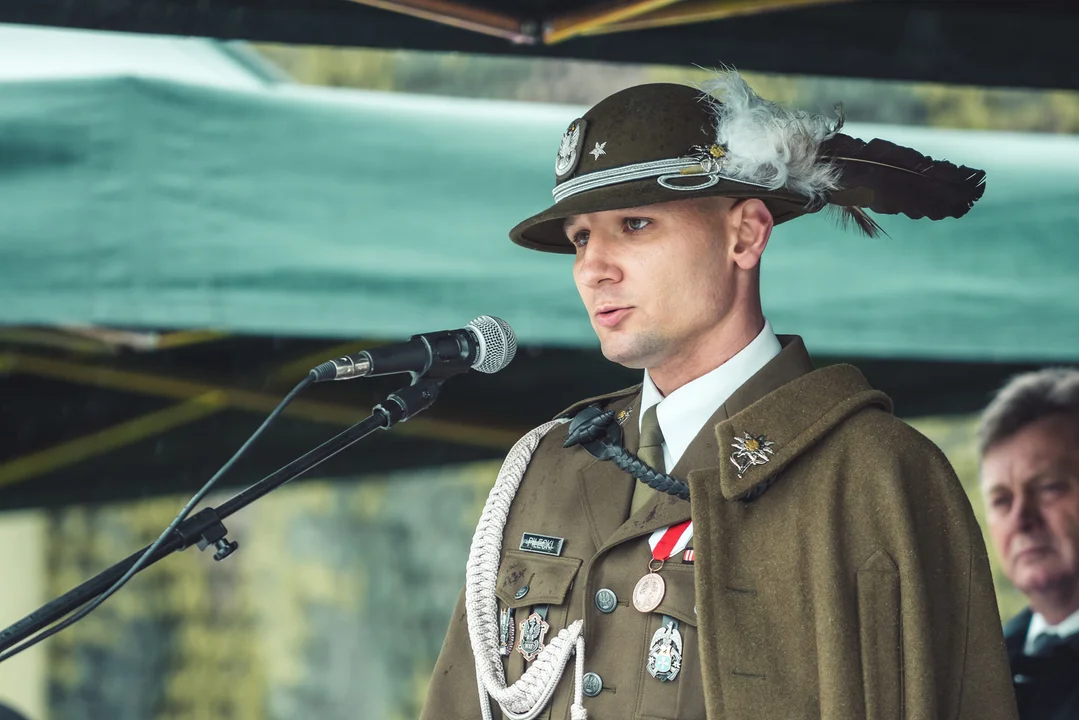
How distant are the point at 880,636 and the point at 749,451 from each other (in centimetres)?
31

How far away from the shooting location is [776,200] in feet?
7.30

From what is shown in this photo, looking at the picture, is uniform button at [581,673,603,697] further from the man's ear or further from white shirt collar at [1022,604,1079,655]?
white shirt collar at [1022,604,1079,655]

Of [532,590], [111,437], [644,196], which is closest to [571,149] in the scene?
[644,196]

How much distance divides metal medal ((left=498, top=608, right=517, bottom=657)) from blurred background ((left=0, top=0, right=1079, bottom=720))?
954 millimetres

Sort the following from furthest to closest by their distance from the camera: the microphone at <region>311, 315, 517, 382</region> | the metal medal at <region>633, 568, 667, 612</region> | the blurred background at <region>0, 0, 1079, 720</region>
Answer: the blurred background at <region>0, 0, 1079, 720</region>
the metal medal at <region>633, 568, 667, 612</region>
the microphone at <region>311, 315, 517, 382</region>

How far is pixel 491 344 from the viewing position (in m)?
2.04

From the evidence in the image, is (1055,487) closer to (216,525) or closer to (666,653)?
(666,653)

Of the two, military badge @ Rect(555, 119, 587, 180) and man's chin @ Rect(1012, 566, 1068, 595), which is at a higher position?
military badge @ Rect(555, 119, 587, 180)

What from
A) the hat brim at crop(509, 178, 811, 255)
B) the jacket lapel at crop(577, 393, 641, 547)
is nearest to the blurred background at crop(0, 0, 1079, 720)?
the hat brim at crop(509, 178, 811, 255)

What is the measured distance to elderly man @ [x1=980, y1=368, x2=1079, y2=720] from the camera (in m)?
3.93

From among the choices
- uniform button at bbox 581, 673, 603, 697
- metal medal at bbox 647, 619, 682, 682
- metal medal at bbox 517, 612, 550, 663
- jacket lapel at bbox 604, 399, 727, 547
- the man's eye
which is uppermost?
the man's eye

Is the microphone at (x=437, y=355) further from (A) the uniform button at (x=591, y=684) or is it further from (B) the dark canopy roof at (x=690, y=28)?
(B) the dark canopy roof at (x=690, y=28)

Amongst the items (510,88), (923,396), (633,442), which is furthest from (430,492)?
(633,442)

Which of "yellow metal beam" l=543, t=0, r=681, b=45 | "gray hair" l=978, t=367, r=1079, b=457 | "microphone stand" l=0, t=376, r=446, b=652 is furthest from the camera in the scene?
"gray hair" l=978, t=367, r=1079, b=457
